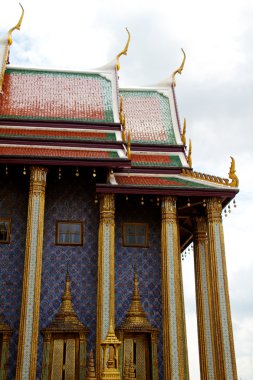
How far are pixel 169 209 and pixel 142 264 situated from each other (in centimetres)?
187

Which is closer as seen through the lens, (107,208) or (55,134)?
(107,208)

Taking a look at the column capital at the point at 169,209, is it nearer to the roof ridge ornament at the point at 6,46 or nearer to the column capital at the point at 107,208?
the column capital at the point at 107,208

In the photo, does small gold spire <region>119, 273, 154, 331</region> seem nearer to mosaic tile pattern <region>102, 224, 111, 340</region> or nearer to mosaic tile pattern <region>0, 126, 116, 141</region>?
mosaic tile pattern <region>102, 224, 111, 340</region>

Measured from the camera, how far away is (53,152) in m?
16.0

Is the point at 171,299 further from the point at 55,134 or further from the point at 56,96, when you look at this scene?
the point at 56,96

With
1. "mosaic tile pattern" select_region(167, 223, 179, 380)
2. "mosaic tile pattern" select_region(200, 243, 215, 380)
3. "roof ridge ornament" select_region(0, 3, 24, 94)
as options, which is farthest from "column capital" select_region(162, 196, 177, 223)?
"roof ridge ornament" select_region(0, 3, 24, 94)

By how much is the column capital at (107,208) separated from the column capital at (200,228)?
149 inches

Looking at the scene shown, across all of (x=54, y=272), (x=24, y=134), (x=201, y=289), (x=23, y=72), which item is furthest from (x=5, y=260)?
(x=23, y=72)

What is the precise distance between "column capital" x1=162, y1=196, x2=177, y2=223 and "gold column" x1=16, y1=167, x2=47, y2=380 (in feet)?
11.9

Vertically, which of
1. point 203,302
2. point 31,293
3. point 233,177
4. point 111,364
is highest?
point 233,177

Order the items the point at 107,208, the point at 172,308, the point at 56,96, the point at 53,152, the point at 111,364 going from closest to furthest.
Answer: the point at 111,364 → the point at 172,308 → the point at 107,208 → the point at 53,152 → the point at 56,96

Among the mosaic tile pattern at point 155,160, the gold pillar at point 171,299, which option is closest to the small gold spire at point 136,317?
the gold pillar at point 171,299

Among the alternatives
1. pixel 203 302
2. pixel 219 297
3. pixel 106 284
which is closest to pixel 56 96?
pixel 106 284

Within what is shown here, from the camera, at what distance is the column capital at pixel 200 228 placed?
17906 millimetres
